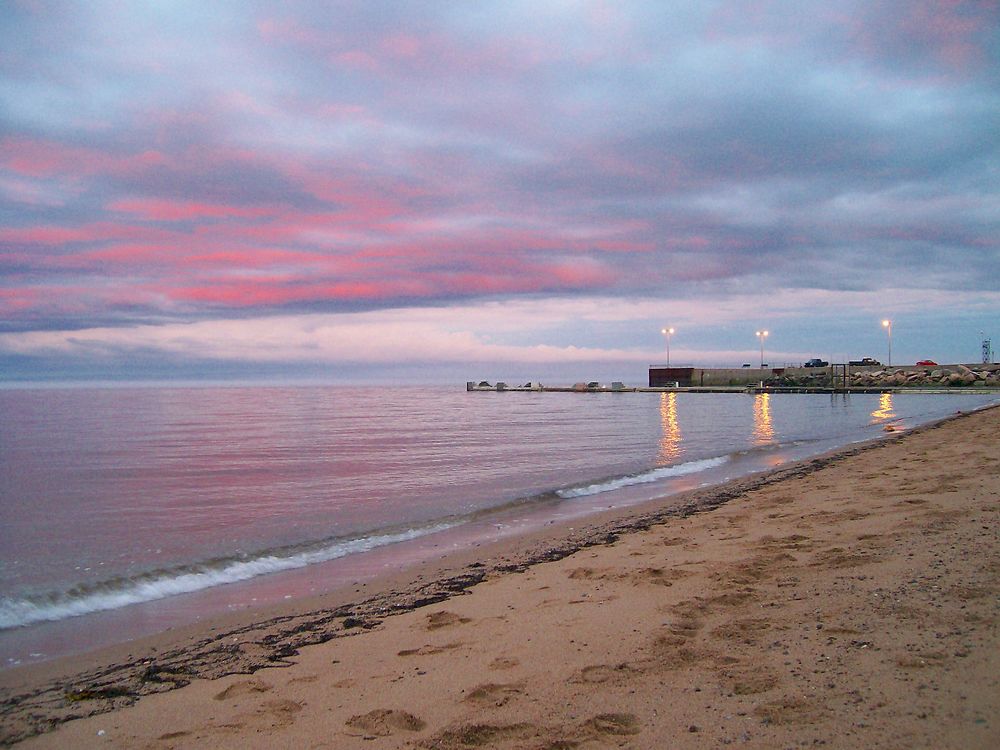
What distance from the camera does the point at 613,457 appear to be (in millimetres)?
23344

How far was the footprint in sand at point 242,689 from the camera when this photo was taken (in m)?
5.01

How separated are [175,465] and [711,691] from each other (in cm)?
2230

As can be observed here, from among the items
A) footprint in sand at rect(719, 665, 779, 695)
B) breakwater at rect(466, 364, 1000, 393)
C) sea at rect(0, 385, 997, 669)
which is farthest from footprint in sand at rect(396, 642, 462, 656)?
breakwater at rect(466, 364, 1000, 393)

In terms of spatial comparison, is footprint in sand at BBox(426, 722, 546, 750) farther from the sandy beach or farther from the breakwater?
A: the breakwater

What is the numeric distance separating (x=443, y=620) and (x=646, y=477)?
12.9 meters

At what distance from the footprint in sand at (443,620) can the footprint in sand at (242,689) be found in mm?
1654

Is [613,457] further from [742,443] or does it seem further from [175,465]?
[175,465]

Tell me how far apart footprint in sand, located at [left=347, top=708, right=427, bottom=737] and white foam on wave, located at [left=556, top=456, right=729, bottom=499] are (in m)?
11.5

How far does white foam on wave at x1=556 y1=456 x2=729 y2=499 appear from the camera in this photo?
1614 centimetres

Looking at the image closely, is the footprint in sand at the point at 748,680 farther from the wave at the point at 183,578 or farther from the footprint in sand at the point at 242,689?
the wave at the point at 183,578

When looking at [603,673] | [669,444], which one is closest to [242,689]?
[603,673]

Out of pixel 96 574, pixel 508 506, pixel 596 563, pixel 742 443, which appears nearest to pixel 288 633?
pixel 596 563

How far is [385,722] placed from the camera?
4234 millimetres

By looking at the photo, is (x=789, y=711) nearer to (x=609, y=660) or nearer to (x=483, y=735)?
(x=609, y=660)
